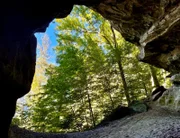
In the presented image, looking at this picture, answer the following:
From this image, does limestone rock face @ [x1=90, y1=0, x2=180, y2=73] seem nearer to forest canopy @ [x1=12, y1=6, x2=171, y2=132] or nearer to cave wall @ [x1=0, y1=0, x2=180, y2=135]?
cave wall @ [x1=0, y1=0, x2=180, y2=135]

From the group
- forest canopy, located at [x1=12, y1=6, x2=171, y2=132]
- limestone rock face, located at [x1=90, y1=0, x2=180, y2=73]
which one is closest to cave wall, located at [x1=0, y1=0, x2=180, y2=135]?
limestone rock face, located at [x1=90, y1=0, x2=180, y2=73]

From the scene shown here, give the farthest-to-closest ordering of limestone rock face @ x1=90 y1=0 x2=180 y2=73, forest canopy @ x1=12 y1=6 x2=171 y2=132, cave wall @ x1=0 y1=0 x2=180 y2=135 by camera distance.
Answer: forest canopy @ x1=12 y1=6 x2=171 y2=132, limestone rock face @ x1=90 y1=0 x2=180 y2=73, cave wall @ x1=0 y1=0 x2=180 y2=135

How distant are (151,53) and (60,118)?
812 cm

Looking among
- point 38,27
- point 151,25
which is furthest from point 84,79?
point 38,27

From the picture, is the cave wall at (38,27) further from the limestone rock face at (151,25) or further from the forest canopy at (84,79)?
the forest canopy at (84,79)

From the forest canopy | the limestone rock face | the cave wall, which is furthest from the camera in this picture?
the forest canopy

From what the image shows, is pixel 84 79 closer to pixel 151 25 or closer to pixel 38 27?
pixel 151 25

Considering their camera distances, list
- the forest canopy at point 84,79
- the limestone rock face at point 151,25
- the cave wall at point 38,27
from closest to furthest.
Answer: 1. the cave wall at point 38,27
2. the limestone rock face at point 151,25
3. the forest canopy at point 84,79

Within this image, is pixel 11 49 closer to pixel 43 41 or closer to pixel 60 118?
pixel 60 118

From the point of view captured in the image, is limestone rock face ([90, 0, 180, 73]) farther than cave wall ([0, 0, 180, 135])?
Yes

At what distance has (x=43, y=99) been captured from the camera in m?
15.3

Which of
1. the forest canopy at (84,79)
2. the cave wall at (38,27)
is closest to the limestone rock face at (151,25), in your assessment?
the cave wall at (38,27)

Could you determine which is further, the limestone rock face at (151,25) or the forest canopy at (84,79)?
the forest canopy at (84,79)

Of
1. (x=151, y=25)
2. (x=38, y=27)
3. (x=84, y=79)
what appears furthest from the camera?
(x=84, y=79)
